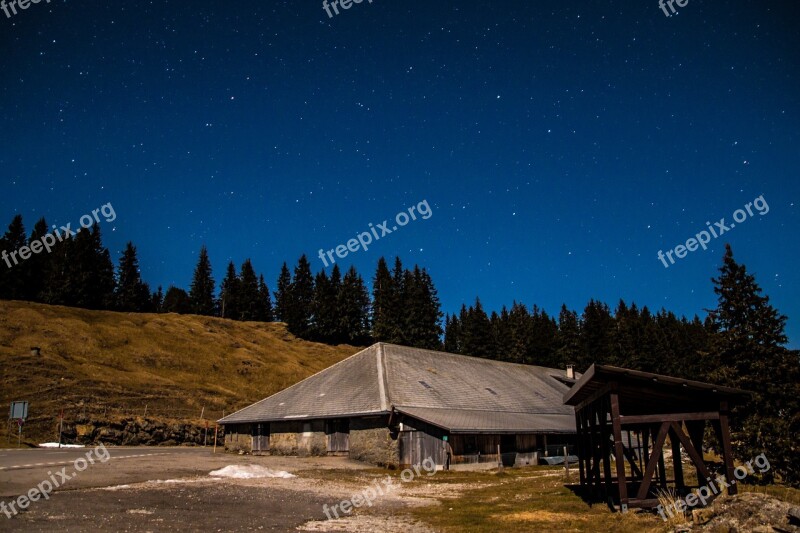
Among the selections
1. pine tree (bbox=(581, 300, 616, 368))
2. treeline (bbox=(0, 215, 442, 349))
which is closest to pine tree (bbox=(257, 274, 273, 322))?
treeline (bbox=(0, 215, 442, 349))

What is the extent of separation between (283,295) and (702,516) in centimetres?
11296

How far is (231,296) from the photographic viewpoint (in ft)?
377

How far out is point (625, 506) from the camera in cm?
1209

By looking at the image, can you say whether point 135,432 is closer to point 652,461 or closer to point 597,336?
point 652,461

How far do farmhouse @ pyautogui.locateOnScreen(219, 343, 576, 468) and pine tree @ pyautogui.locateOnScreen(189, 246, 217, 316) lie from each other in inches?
3129

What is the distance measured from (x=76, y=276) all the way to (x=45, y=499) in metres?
84.5

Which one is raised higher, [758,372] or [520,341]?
[520,341]

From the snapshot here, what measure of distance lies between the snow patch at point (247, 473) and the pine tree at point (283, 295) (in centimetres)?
8644

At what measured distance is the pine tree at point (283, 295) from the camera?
112 m

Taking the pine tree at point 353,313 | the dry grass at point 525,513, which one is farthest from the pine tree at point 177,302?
the dry grass at point 525,513

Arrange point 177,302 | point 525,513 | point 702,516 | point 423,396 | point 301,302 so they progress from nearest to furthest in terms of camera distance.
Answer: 1. point 702,516
2. point 525,513
3. point 423,396
4. point 301,302
5. point 177,302

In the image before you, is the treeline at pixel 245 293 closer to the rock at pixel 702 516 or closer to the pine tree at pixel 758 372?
the pine tree at pixel 758 372

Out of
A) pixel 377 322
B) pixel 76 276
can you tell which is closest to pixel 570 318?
pixel 377 322

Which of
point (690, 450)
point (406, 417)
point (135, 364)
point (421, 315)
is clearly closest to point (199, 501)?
point (690, 450)
